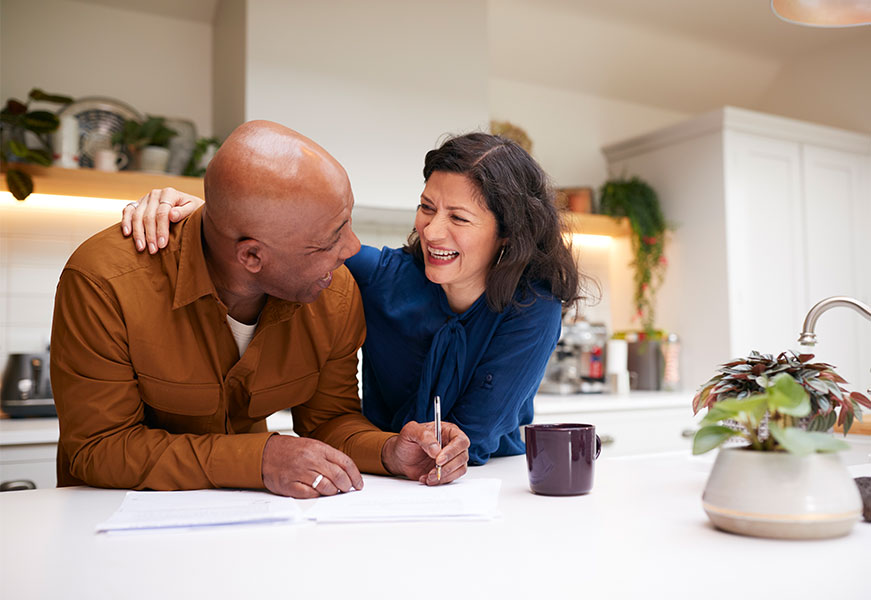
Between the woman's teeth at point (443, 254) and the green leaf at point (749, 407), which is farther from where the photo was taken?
the woman's teeth at point (443, 254)

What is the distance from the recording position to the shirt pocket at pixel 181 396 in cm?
117

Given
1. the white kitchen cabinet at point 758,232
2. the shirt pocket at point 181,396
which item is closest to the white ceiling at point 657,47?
the white kitchen cabinet at point 758,232

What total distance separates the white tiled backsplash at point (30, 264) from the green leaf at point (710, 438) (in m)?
2.60

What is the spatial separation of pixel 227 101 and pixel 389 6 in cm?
75

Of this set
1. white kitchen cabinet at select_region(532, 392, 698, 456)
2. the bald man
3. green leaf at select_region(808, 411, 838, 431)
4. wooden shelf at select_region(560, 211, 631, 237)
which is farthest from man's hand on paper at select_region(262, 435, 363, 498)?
wooden shelf at select_region(560, 211, 631, 237)

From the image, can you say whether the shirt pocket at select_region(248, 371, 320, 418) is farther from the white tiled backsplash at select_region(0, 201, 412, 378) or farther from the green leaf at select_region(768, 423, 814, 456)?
the white tiled backsplash at select_region(0, 201, 412, 378)

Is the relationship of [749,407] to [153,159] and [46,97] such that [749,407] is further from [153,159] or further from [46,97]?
[46,97]

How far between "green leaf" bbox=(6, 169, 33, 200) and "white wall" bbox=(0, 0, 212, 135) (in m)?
0.49

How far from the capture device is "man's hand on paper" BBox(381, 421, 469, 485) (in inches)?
43.4

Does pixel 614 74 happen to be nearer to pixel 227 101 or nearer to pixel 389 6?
pixel 389 6

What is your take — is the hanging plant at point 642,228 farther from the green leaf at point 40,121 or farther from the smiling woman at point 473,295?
the green leaf at point 40,121

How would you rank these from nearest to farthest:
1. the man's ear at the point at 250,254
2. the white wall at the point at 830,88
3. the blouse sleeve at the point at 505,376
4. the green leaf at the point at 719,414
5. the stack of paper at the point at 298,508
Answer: the green leaf at the point at 719,414 < the stack of paper at the point at 298,508 < the man's ear at the point at 250,254 < the blouse sleeve at the point at 505,376 < the white wall at the point at 830,88

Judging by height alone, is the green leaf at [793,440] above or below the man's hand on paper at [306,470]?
above

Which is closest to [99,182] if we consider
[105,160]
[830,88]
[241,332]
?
[105,160]
